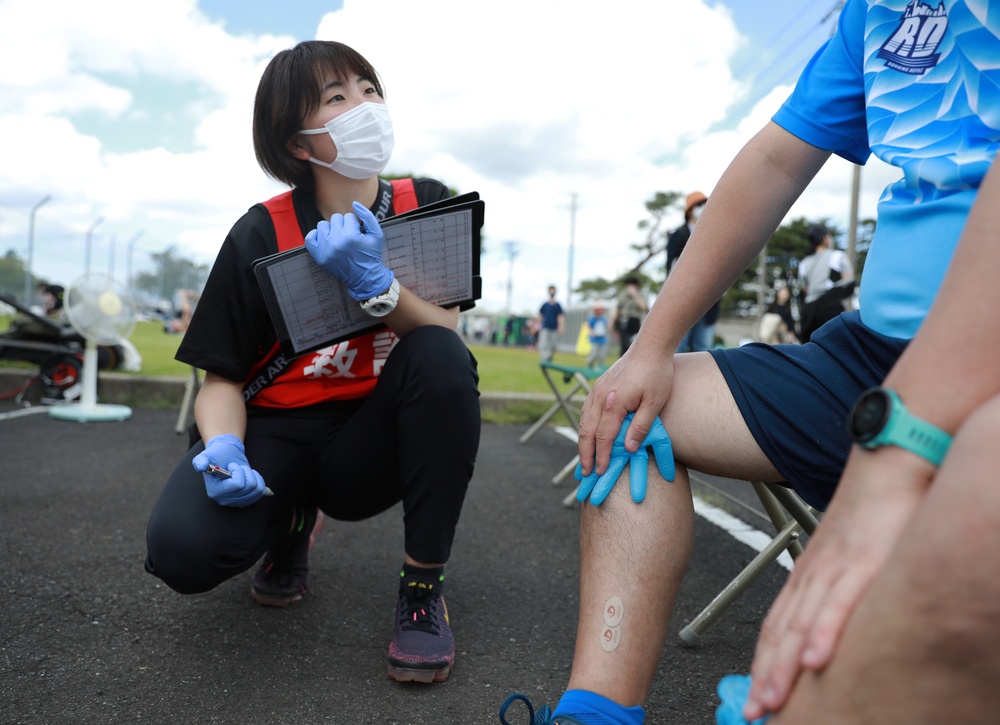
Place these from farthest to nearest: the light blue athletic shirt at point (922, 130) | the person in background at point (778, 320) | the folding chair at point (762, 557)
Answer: the person in background at point (778, 320) < the folding chair at point (762, 557) < the light blue athletic shirt at point (922, 130)

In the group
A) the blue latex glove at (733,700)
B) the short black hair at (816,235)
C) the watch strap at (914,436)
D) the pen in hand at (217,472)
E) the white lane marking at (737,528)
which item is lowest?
the white lane marking at (737,528)

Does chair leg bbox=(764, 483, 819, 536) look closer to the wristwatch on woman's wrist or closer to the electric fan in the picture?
the wristwatch on woman's wrist

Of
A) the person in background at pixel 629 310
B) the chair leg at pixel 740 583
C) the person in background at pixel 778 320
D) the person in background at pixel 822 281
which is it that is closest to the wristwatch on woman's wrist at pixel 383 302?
the chair leg at pixel 740 583

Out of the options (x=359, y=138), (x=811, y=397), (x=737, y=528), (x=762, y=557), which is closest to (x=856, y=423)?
(x=811, y=397)

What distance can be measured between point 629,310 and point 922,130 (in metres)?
8.68

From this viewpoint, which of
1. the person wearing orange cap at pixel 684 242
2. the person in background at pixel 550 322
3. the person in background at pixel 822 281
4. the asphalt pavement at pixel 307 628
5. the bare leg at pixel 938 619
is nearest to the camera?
the bare leg at pixel 938 619

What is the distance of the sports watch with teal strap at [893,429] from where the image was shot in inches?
24.7

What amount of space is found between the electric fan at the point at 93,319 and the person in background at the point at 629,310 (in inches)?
225

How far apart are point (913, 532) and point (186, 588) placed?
5.04 feet

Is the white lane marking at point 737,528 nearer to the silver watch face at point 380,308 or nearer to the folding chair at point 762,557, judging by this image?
the folding chair at point 762,557

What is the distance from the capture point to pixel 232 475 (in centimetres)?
158

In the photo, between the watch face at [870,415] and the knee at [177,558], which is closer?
the watch face at [870,415]

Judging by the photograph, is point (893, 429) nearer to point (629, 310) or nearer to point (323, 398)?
point (323, 398)

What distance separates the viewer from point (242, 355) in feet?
5.99
